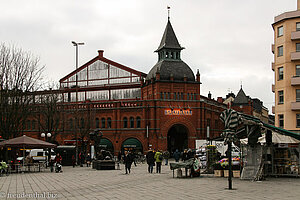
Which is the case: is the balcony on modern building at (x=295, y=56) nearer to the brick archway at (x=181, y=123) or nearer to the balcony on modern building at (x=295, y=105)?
the balcony on modern building at (x=295, y=105)

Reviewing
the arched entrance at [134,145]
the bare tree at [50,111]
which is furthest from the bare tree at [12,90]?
the arched entrance at [134,145]

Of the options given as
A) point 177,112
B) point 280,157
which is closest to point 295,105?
point 280,157

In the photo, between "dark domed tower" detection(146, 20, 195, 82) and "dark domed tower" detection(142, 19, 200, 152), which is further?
"dark domed tower" detection(146, 20, 195, 82)

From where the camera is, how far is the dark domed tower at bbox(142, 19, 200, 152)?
60.7 meters

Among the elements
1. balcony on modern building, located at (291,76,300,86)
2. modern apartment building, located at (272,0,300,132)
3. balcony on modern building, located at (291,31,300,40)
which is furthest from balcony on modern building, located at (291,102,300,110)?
balcony on modern building, located at (291,31,300,40)

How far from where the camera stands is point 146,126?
60.7m

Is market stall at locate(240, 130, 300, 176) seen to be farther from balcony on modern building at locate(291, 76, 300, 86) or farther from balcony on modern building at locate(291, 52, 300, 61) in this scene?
balcony on modern building at locate(291, 52, 300, 61)

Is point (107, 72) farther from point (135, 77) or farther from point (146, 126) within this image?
point (146, 126)

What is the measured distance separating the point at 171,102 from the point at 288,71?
75.2 ft

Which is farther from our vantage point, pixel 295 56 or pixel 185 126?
pixel 185 126

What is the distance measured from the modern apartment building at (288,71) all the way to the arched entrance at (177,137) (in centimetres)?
2329

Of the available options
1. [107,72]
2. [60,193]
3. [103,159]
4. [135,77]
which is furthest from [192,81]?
[60,193]

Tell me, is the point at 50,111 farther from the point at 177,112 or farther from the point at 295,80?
the point at 295,80

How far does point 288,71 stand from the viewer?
4225 cm
